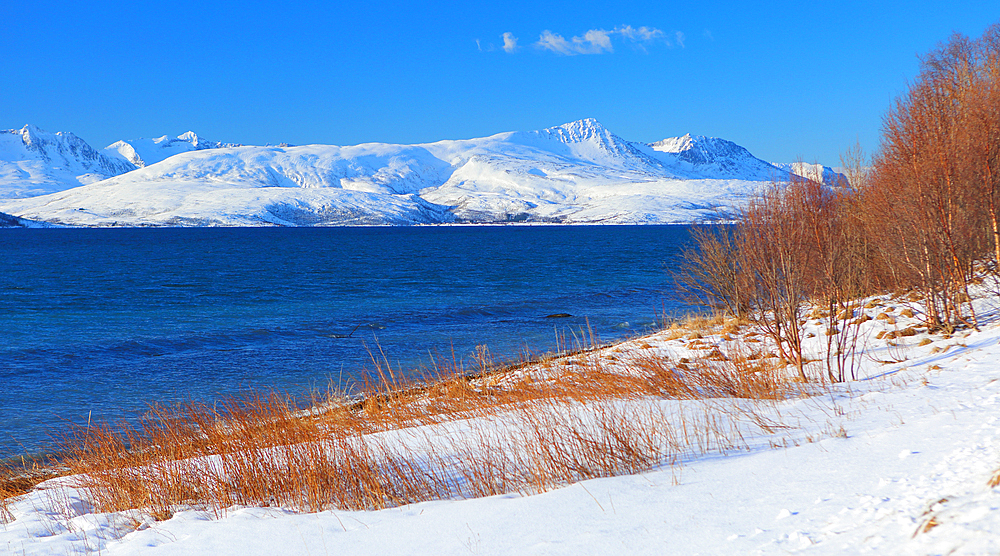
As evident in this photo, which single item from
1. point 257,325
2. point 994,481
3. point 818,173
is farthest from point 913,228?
point 257,325

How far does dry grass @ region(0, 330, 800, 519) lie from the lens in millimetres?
5227

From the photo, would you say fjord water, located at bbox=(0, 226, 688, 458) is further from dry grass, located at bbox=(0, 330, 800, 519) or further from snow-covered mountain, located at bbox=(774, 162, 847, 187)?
snow-covered mountain, located at bbox=(774, 162, 847, 187)

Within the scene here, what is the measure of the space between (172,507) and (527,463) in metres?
Result: 3.43

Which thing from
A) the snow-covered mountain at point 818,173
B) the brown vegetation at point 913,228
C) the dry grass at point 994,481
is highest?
→ the snow-covered mountain at point 818,173

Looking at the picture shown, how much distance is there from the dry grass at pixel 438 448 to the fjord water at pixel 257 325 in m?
5.12

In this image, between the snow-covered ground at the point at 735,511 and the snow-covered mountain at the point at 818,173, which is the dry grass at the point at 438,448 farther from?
Answer: the snow-covered mountain at the point at 818,173

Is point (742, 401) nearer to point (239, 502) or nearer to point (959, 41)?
point (239, 502)

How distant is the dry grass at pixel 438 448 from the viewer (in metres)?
5.23

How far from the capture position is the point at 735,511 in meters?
3.67

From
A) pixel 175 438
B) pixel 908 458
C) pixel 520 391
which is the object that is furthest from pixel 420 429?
pixel 908 458

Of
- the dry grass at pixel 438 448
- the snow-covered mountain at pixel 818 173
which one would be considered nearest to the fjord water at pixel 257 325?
the dry grass at pixel 438 448

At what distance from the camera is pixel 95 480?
6.84m

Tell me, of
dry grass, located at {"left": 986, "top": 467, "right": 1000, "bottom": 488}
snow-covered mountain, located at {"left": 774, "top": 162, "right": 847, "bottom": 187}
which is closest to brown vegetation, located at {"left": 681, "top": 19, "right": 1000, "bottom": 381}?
snow-covered mountain, located at {"left": 774, "top": 162, "right": 847, "bottom": 187}

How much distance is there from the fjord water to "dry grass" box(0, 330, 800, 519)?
5.12 metres
